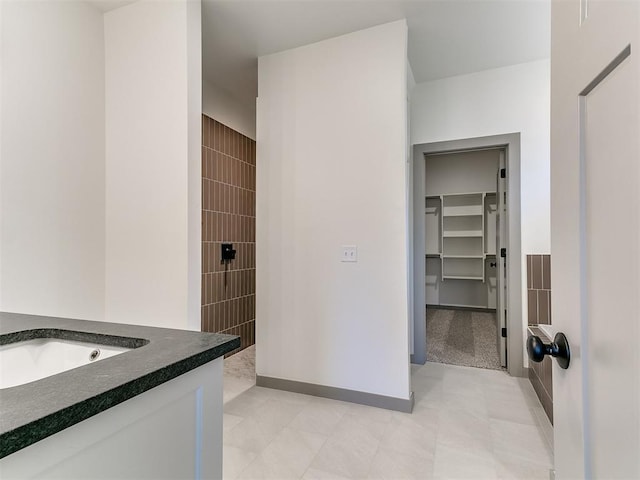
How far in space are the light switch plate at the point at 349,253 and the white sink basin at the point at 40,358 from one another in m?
1.74

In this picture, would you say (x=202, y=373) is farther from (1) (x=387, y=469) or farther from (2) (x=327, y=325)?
(2) (x=327, y=325)

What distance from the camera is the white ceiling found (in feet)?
7.00

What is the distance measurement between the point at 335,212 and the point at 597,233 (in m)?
1.96

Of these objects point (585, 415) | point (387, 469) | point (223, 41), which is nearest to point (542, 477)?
point (387, 469)

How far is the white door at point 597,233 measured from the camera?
480 mm

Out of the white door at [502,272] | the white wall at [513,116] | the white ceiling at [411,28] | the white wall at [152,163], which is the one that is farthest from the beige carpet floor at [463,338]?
the white ceiling at [411,28]

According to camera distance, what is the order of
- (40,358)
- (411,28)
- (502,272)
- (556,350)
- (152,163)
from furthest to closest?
(502,272) → (411,28) → (152,163) → (40,358) → (556,350)

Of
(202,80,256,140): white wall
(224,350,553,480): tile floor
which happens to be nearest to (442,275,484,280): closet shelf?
(224,350,553,480): tile floor

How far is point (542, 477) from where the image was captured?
161cm

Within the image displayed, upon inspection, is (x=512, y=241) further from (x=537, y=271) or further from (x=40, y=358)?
(x=40, y=358)

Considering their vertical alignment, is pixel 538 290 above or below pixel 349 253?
below

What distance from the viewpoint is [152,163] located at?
203 cm

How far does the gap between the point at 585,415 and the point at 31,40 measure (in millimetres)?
2727

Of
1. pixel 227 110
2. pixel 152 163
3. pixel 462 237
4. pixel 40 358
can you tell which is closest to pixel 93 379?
pixel 40 358
